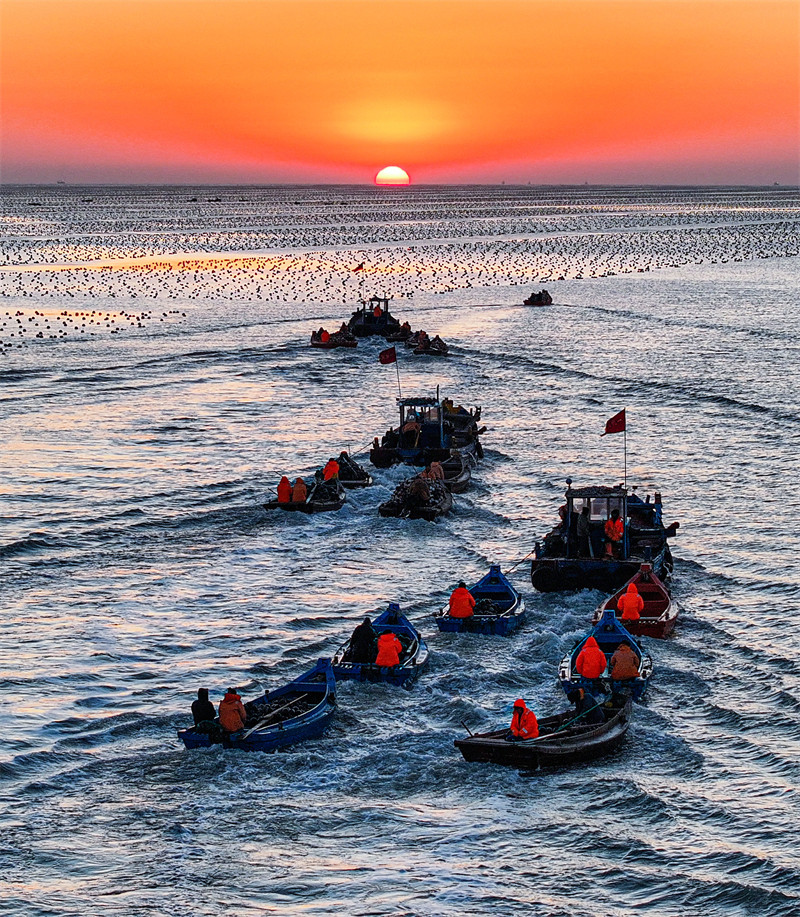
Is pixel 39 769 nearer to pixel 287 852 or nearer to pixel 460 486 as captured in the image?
pixel 287 852

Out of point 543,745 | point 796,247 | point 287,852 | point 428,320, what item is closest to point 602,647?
point 543,745

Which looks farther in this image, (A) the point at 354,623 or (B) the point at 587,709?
(A) the point at 354,623

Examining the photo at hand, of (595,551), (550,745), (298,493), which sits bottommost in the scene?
(550,745)

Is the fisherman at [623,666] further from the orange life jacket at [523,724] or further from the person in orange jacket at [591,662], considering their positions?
the orange life jacket at [523,724]

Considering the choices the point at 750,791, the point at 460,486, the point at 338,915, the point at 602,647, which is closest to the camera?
the point at 338,915

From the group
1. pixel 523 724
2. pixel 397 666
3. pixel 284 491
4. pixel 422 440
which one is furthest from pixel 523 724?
pixel 422 440

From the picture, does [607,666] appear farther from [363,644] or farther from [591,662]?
[363,644]
